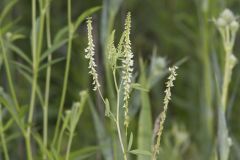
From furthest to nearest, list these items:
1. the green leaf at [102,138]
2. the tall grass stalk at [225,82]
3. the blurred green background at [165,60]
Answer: the blurred green background at [165,60] < the green leaf at [102,138] < the tall grass stalk at [225,82]

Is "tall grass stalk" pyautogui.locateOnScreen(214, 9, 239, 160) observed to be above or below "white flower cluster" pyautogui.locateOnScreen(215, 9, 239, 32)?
below

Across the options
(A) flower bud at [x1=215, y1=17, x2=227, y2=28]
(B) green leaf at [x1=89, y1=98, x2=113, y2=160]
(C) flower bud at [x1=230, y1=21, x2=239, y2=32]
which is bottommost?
(B) green leaf at [x1=89, y1=98, x2=113, y2=160]

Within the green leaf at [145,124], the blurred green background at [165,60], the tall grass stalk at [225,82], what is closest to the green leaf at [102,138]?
the green leaf at [145,124]

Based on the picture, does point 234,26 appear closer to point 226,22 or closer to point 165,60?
point 226,22

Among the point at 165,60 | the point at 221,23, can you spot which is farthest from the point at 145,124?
the point at 165,60

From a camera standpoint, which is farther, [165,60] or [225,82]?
[165,60]

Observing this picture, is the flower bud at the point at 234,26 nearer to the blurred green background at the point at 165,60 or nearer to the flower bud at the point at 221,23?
the flower bud at the point at 221,23

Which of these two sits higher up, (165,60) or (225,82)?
(165,60)

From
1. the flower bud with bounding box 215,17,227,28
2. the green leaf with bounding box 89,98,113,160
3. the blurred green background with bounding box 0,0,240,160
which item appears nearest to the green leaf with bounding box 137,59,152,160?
the green leaf with bounding box 89,98,113,160

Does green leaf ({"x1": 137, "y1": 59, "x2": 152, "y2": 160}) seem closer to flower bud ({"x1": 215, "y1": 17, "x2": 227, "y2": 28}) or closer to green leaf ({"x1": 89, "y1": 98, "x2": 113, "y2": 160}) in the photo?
green leaf ({"x1": 89, "y1": 98, "x2": 113, "y2": 160})

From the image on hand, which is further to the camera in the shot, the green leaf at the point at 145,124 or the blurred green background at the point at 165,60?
the blurred green background at the point at 165,60

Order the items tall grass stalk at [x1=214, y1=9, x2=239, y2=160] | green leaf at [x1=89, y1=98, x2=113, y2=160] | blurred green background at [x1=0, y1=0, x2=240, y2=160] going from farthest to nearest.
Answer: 1. blurred green background at [x1=0, y1=0, x2=240, y2=160]
2. green leaf at [x1=89, y1=98, x2=113, y2=160]
3. tall grass stalk at [x1=214, y1=9, x2=239, y2=160]
